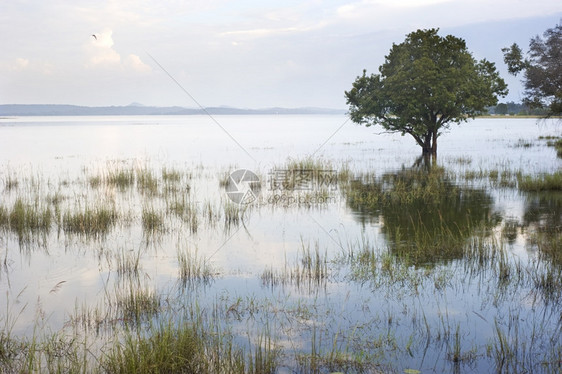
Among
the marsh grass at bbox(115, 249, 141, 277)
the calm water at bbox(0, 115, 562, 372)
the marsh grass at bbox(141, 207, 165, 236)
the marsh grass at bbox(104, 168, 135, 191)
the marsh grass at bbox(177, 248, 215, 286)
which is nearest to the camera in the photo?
the calm water at bbox(0, 115, 562, 372)

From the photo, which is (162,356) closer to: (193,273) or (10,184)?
(193,273)

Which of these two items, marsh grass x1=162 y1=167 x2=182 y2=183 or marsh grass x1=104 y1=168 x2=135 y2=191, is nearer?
marsh grass x1=104 y1=168 x2=135 y2=191

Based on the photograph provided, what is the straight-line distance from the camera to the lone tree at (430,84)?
28562mm

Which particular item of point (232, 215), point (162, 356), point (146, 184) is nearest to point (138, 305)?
point (162, 356)

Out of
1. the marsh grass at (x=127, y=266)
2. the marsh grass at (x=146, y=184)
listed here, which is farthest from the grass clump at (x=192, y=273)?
the marsh grass at (x=146, y=184)

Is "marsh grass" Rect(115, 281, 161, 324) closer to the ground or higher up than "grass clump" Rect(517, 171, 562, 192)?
closer to the ground

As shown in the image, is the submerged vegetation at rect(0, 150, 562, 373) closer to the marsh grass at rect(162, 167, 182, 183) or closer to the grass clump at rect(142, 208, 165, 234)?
the grass clump at rect(142, 208, 165, 234)

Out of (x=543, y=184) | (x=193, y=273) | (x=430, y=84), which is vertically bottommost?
(x=193, y=273)

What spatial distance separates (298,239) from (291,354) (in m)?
6.68

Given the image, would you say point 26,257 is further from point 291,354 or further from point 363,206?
point 363,206

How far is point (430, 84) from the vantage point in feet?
93.9

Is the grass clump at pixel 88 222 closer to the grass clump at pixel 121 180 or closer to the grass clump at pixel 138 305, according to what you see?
the grass clump at pixel 138 305

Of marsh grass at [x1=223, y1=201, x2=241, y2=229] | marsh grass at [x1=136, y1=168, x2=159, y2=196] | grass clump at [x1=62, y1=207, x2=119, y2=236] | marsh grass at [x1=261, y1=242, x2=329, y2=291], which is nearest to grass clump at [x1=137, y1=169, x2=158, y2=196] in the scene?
marsh grass at [x1=136, y1=168, x2=159, y2=196]

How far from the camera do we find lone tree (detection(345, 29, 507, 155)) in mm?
28562
